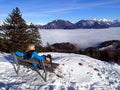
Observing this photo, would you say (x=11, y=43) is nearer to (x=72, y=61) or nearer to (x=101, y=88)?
(x=72, y=61)

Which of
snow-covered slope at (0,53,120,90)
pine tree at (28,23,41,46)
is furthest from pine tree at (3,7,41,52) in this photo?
snow-covered slope at (0,53,120,90)

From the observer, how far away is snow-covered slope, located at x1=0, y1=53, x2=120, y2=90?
11.4m

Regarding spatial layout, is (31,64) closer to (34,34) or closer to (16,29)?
(16,29)

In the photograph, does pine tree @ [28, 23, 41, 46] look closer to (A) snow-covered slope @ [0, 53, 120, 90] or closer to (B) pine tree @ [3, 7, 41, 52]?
(B) pine tree @ [3, 7, 41, 52]

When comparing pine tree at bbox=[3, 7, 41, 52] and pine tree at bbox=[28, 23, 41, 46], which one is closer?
pine tree at bbox=[3, 7, 41, 52]

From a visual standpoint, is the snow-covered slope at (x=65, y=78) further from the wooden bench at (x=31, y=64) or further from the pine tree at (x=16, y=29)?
the pine tree at (x=16, y=29)

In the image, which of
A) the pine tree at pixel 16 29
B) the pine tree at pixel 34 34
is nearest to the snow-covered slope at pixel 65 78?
the pine tree at pixel 16 29

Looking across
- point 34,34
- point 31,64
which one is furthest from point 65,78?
point 34,34

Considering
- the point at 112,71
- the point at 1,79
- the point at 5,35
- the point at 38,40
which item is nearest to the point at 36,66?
the point at 1,79

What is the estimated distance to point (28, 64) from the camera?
1329cm

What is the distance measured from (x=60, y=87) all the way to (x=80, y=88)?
0.89 m

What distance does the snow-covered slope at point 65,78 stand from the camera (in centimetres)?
1139

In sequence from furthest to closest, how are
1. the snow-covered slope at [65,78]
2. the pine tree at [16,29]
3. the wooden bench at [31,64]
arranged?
the pine tree at [16,29]
the wooden bench at [31,64]
the snow-covered slope at [65,78]

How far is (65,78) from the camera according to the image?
44.9ft
